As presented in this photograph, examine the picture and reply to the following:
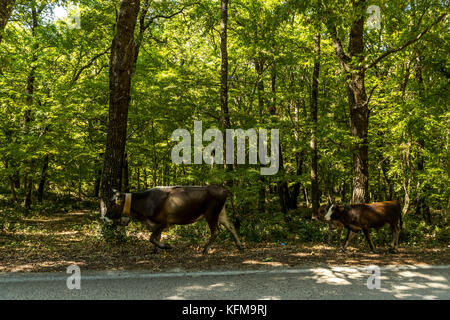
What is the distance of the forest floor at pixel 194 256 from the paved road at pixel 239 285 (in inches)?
20.5

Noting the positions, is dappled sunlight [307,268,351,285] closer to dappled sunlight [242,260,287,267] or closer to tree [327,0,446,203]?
dappled sunlight [242,260,287,267]

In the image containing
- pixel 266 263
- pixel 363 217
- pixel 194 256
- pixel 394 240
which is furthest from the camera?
pixel 394 240

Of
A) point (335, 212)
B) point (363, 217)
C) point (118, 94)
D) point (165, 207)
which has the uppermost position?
point (118, 94)

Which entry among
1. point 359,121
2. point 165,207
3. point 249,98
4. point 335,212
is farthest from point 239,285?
point 249,98

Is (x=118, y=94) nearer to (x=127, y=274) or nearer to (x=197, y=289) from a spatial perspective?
(x=127, y=274)

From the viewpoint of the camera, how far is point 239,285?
5.78 m

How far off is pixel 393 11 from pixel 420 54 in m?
3.36

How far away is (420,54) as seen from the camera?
44.2 ft

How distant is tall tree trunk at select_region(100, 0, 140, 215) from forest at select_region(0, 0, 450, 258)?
3cm

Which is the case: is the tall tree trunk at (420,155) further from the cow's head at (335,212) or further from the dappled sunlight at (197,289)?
the dappled sunlight at (197,289)

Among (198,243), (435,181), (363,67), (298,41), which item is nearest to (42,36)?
(298,41)

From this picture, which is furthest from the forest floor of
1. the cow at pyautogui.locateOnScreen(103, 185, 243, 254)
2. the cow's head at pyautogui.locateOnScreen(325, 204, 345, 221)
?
the cow's head at pyautogui.locateOnScreen(325, 204, 345, 221)

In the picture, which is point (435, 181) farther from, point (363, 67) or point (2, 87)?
point (2, 87)

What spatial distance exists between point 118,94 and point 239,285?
6.40 meters
